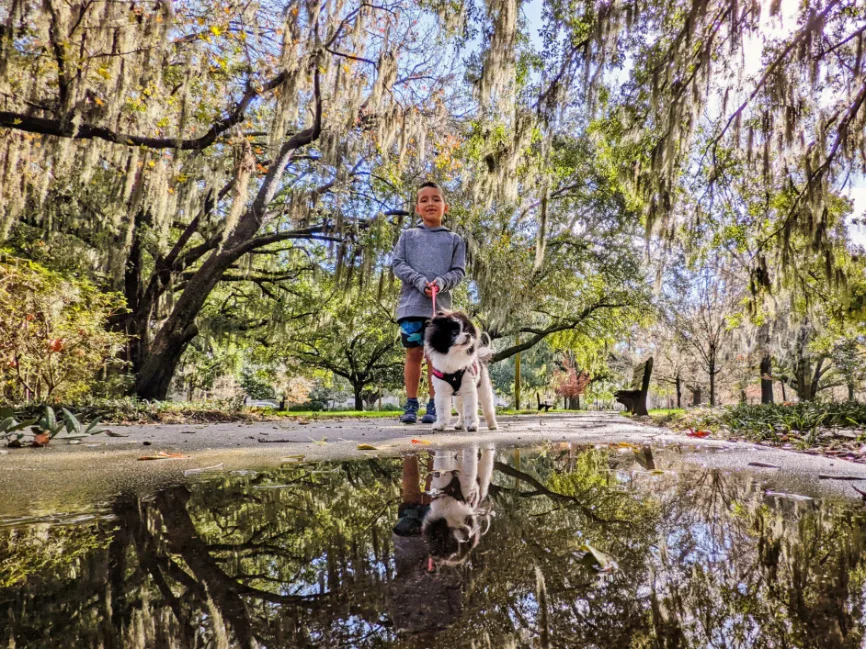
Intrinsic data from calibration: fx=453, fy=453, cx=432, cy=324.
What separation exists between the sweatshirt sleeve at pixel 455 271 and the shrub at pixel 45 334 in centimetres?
407

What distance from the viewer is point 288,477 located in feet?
5.96

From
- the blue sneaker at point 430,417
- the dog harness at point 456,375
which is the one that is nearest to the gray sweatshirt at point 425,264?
the dog harness at point 456,375

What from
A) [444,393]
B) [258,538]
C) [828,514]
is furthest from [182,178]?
[828,514]

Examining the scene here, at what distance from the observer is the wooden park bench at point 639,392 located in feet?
36.8

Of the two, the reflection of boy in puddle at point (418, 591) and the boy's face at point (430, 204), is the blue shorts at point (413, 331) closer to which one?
the boy's face at point (430, 204)

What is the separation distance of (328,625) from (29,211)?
1173cm

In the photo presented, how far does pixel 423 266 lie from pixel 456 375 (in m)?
1.40

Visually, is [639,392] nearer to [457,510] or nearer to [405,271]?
[405,271]

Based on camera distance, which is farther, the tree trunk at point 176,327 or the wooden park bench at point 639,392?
the wooden park bench at point 639,392

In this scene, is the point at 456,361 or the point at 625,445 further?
the point at 456,361

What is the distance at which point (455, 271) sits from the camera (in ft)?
14.1

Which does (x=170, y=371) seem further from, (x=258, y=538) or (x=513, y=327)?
(x=258, y=538)

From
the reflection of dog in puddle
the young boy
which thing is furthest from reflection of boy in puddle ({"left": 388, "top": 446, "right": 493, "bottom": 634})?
the young boy

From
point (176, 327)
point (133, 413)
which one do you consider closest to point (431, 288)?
point (133, 413)
